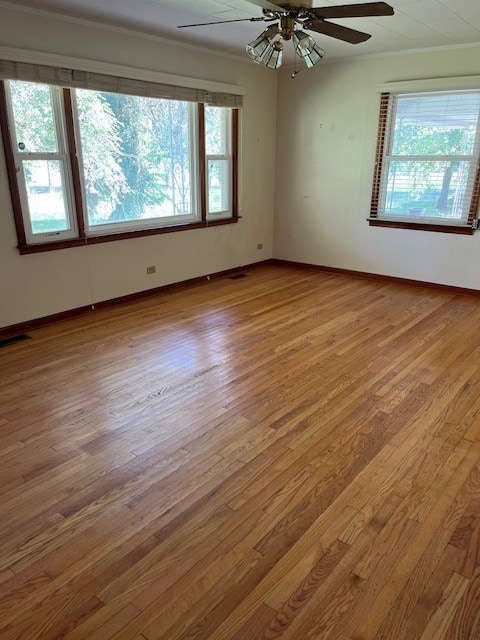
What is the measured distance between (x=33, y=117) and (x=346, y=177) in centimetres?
364

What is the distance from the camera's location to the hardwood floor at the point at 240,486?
5.23 feet

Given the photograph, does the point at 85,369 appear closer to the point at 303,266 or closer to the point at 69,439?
the point at 69,439

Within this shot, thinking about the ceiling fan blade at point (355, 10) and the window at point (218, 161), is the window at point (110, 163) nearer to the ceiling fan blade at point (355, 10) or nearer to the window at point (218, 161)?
the window at point (218, 161)

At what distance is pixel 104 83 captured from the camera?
13.8 feet

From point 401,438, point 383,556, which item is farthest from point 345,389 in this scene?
point 383,556

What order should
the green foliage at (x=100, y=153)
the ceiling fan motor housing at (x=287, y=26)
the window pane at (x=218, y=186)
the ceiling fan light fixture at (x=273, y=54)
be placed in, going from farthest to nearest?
the window pane at (x=218, y=186) → the green foliage at (x=100, y=153) → the ceiling fan light fixture at (x=273, y=54) → the ceiling fan motor housing at (x=287, y=26)

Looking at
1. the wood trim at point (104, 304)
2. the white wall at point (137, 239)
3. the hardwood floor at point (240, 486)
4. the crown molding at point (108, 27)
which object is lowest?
the hardwood floor at point (240, 486)

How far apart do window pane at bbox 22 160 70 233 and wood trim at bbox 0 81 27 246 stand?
118mm

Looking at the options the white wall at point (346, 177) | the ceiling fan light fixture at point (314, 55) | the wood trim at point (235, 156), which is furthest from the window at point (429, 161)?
the ceiling fan light fixture at point (314, 55)

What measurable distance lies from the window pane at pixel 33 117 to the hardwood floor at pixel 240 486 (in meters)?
1.63

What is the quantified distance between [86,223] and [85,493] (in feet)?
9.69

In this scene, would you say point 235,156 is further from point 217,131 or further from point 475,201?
point 475,201

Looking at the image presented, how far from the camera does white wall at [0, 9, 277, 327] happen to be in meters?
3.89

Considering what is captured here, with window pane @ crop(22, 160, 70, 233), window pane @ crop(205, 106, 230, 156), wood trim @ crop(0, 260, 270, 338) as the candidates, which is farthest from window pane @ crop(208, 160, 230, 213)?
window pane @ crop(22, 160, 70, 233)
